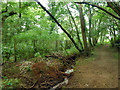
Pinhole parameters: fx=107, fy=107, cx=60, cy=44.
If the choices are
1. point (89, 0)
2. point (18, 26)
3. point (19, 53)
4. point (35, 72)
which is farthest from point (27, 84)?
point (18, 26)

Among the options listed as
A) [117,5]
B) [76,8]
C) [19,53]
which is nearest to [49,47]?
[19,53]

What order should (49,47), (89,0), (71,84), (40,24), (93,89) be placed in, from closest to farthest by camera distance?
(93,89) → (71,84) → (89,0) → (40,24) → (49,47)

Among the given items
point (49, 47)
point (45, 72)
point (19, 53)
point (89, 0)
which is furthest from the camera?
point (49, 47)

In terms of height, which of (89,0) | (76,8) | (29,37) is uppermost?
(76,8)

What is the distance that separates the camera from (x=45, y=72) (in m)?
3.40

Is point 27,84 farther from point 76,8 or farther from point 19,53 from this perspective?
point 76,8

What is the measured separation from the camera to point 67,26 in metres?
6.96

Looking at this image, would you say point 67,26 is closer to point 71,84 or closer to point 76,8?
point 76,8

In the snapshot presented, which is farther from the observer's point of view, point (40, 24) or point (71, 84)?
point (40, 24)

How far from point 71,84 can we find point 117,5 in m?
2.88

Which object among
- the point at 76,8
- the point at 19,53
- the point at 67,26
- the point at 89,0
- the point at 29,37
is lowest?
the point at 19,53

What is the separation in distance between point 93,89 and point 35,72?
183 centimetres

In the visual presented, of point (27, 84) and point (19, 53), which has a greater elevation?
point (19, 53)

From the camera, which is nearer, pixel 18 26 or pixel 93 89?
pixel 93 89
